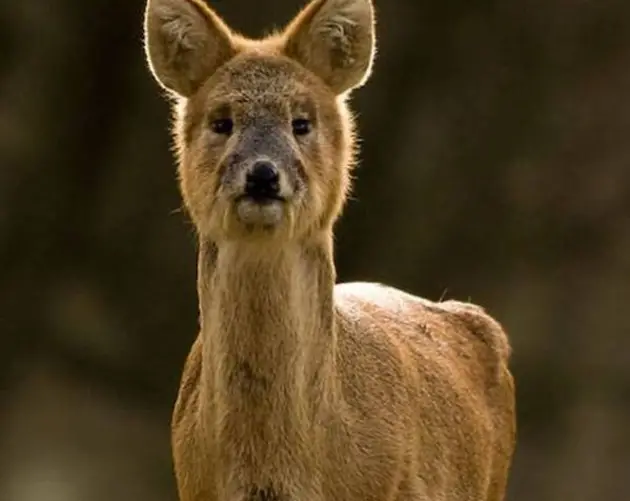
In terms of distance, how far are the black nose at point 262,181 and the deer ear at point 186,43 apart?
0.72 m

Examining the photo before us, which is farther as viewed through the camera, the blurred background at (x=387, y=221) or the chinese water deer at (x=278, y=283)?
the blurred background at (x=387, y=221)

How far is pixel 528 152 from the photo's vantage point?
13195mm

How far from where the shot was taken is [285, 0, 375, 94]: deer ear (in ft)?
23.6

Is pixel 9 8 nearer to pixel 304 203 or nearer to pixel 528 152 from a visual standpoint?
pixel 528 152

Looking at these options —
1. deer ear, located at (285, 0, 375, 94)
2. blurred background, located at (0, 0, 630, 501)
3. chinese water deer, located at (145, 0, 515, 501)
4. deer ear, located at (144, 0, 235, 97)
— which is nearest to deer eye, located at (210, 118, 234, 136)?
chinese water deer, located at (145, 0, 515, 501)

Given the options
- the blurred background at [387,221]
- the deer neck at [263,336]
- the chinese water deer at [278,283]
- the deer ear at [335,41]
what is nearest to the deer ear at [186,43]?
the chinese water deer at [278,283]

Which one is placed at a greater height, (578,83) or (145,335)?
(578,83)

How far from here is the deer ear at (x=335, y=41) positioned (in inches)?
284

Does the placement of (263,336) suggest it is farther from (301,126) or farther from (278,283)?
(301,126)

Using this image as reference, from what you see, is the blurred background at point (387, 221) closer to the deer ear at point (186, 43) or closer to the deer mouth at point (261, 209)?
the deer ear at point (186, 43)

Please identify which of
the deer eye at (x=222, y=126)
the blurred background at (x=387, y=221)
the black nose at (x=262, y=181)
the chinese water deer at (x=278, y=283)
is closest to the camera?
the black nose at (x=262, y=181)

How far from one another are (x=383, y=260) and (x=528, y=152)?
A: 1172mm

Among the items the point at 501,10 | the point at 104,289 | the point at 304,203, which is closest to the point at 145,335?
the point at 104,289

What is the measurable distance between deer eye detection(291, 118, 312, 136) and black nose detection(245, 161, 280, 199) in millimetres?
325
